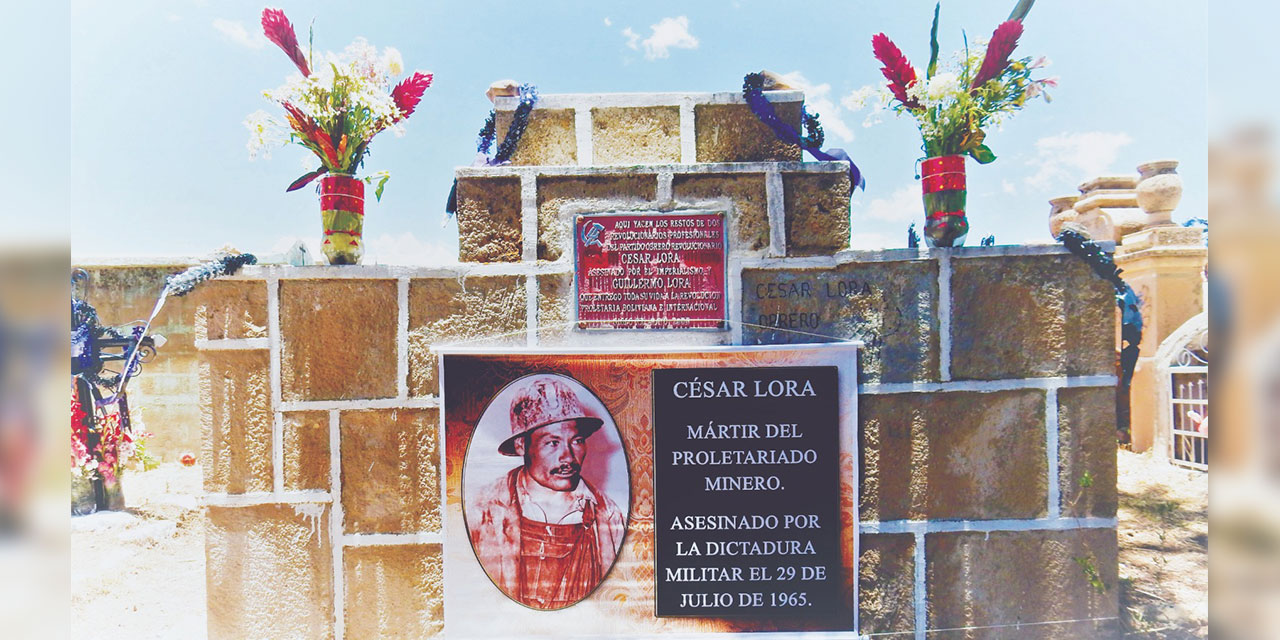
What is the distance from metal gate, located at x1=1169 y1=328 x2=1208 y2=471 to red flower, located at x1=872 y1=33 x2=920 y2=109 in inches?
163

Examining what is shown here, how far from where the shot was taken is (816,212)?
3008 mm

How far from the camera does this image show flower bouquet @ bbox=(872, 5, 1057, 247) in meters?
2.85

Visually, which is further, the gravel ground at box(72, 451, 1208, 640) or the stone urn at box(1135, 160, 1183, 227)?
the stone urn at box(1135, 160, 1183, 227)

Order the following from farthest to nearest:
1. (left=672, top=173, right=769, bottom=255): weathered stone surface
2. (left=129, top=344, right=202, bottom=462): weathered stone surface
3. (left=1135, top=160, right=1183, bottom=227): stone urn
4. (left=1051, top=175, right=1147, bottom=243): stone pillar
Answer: (left=1051, top=175, right=1147, bottom=243): stone pillar, (left=129, top=344, right=202, bottom=462): weathered stone surface, (left=1135, top=160, right=1183, bottom=227): stone urn, (left=672, top=173, right=769, bottom=255): weathered stone surface

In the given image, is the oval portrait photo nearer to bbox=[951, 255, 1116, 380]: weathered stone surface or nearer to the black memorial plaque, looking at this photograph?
the black memorial plaque

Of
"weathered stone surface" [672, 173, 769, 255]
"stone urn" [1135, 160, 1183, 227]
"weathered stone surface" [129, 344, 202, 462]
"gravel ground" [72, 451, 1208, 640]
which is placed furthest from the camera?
"weathered stone surface" [129, 344, 202, 462]

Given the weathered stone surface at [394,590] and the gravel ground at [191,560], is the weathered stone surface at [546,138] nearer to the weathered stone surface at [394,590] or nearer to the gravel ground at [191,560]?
the weathered stone surface at [394,590]

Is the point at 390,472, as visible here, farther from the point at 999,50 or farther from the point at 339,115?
the point at 999,50

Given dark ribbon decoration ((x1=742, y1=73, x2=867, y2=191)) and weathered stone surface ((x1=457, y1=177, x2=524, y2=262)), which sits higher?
dark ribbon decoration ((x1=742, y1=73, x2=867, y2=191))

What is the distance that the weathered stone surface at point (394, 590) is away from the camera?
9.48 feet

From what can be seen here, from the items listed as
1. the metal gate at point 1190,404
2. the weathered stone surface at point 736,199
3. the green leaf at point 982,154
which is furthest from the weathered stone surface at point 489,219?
the metal gate at point 1190,404

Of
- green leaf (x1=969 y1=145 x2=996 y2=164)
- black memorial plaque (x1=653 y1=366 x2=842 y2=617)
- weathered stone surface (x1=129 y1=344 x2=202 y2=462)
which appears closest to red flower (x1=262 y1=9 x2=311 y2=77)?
black memorial plaque (x1=653 y1=366 x2=842 y2=617)

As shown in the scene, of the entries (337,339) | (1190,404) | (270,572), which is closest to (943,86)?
(337,339)

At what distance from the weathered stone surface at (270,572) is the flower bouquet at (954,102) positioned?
13.7 ft
